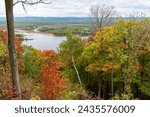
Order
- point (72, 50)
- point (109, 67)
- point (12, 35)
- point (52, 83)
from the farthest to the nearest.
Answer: point (72, 50) < point (109, 67) < point (52, 83) < point (12, 35)

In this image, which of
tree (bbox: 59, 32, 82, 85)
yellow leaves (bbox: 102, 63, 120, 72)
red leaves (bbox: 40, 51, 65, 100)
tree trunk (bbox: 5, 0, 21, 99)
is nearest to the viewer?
tree trunk (bbox: 5, 0, 21, 99)

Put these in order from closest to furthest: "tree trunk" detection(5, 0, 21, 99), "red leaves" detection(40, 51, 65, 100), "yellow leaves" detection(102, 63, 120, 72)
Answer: "tree trunk" detection(5, 0, 21, 99), "red leaves" detection(40, 51, 65, 100), "yellow leaves" detection(102, 63, 120, 72)

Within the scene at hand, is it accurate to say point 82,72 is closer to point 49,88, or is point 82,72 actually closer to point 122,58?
point 122,58

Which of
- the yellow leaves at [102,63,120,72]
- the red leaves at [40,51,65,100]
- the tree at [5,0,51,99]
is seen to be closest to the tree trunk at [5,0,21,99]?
the tree at [5,0,51,99]

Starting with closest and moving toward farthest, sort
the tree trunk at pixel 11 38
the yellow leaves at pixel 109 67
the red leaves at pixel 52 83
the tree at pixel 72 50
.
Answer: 1. the tree trunk at pixel 11 38
2. the red leaves at pixel 52 83
3. the yellow leaves at pixel 109 67
4. the tree at pixel 72 50

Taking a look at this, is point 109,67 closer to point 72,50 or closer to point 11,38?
point 72,50

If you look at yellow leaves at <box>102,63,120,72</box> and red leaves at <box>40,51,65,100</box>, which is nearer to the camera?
red leaves at <box>40,51,65,100</box>

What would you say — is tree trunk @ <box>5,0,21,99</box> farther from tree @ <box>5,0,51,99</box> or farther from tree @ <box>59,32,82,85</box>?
tree @ <box>59,32,82,85</box>

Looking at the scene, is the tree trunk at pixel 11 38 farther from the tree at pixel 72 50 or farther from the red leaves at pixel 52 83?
the tree at pixel 72 50

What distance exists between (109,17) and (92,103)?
43.1 meters

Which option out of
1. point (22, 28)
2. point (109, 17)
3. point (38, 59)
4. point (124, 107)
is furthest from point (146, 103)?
point (22, 28)

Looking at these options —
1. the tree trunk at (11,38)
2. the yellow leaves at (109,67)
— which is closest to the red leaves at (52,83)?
the yellow leaves at (109,67)

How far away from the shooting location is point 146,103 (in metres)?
4.41

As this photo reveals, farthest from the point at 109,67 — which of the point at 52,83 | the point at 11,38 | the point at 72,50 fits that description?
the point at 11,38
